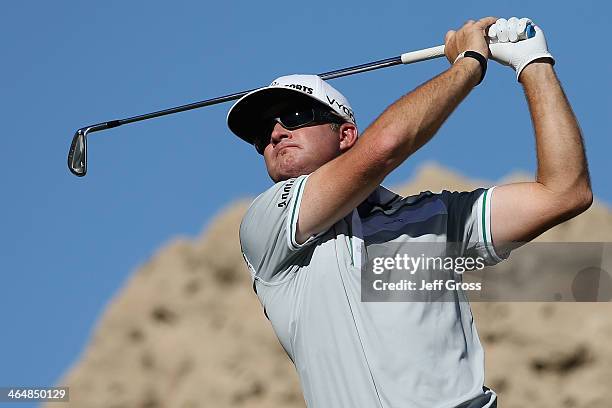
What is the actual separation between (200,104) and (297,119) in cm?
108

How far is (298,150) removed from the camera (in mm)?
5855

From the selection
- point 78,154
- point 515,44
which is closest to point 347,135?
point 515,44

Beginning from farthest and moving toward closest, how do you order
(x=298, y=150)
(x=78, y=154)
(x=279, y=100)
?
(x=78, y=154)
(x=279, y=100)
(x=298, y=150)

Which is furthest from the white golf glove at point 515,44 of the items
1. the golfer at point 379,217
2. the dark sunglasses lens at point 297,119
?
the dark sunglasses lens at point 297,119

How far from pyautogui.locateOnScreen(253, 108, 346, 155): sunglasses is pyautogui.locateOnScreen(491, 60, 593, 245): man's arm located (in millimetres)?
721

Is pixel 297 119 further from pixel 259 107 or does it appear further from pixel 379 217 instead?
pixel 379 217

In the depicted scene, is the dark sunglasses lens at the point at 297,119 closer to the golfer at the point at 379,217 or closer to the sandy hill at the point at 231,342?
the golfer at the point at 379,217

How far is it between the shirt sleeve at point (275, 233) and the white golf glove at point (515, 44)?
33.4 inches

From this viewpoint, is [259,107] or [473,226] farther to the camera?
[259,107]

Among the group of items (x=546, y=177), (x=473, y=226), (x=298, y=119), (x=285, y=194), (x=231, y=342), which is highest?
(x=298, y=119)

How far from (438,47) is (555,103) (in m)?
0.67

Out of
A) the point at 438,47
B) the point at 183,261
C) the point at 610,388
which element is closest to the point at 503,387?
the point at 610,388

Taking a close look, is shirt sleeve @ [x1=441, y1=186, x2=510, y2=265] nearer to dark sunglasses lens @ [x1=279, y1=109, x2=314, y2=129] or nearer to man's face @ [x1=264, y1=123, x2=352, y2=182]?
man's face @ [x1=264, y1=123, x2=352, y2=182]

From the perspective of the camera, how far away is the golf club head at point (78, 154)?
307 inches
